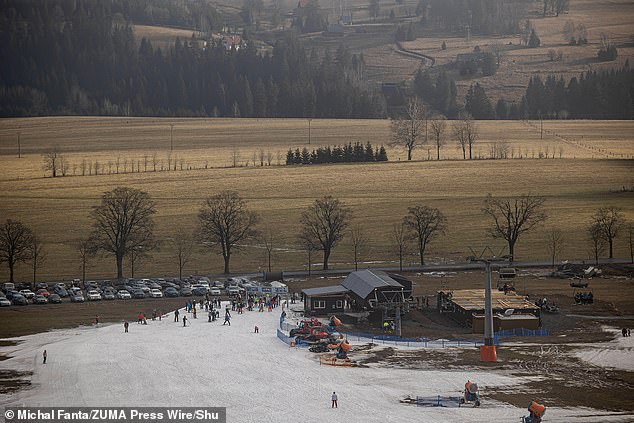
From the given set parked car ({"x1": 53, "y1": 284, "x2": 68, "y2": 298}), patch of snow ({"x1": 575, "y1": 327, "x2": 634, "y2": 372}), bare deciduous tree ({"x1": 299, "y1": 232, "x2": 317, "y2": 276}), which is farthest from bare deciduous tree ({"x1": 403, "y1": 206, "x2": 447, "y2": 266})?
parked car ({"x1": 53, "y1": 284, "x2": 68, "y2": 298})

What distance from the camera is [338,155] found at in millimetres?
130625

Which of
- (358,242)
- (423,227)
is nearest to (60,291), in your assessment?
(358,242)

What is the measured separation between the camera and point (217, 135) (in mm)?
158625

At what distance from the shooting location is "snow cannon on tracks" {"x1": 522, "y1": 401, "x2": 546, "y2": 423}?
42.4 m

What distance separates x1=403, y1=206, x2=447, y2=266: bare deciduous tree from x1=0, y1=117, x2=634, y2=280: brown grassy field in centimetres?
145

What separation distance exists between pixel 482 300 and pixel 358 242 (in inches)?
967

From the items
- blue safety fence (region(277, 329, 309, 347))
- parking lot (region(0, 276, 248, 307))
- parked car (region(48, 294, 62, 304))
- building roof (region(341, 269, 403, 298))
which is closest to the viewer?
blue safety fence (region(277, 329, 309, 347))

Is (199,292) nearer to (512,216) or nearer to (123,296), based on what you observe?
(123,296)

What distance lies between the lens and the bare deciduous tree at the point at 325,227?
274 ft

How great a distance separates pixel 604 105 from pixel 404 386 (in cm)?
13746

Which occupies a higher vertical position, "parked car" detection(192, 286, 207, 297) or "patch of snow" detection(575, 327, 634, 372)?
"parked car" detection(192, 286, 207, 297)

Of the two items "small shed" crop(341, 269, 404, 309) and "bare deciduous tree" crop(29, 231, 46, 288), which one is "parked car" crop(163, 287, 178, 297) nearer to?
"bare deciduous tree" crop(29, 231, 46, 288)

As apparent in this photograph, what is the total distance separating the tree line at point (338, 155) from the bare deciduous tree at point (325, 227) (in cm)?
3723

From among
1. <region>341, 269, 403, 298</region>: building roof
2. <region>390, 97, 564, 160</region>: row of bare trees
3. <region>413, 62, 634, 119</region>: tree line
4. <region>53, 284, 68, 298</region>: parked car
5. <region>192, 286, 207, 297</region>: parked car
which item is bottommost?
<region>192, 286, 207, 297</region>: parked car
